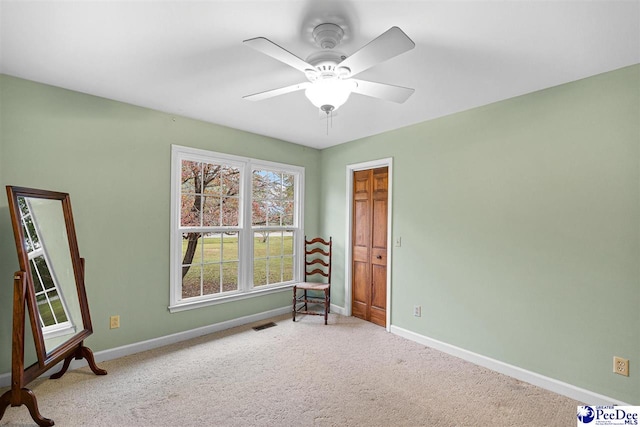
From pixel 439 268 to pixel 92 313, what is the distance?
3.39 metres

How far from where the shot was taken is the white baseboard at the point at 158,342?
2.66 meters

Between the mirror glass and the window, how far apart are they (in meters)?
0.90

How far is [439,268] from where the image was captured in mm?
3264

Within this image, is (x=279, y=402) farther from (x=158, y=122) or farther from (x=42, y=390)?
(x=158, y=122)

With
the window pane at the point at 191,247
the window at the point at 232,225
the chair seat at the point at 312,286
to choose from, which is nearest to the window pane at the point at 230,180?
the window at the point at 232,225

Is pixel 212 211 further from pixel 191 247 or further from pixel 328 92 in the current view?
pixel 328 92

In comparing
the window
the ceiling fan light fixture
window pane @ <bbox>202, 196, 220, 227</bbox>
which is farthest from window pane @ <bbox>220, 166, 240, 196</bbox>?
the ceiling fan light fixture

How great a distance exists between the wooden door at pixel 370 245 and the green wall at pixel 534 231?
Answer: 0.31m

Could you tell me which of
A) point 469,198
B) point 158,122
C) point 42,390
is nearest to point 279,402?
point 42,390

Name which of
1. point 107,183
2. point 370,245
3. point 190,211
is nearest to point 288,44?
point 107,183

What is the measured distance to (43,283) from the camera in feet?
7.63

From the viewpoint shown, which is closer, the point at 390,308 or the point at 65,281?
the point at 65,281
